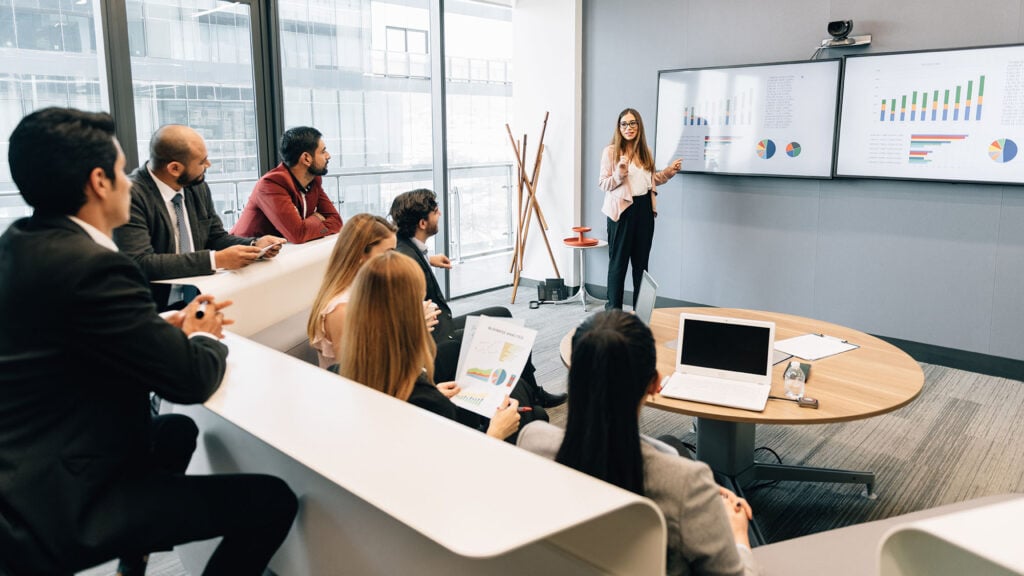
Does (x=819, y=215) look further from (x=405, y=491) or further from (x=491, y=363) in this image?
(x=405, y=491)

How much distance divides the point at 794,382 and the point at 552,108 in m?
4.17

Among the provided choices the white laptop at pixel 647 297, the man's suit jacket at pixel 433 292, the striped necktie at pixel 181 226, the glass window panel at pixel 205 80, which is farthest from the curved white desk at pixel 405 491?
the glass window panel at pixel 205 80

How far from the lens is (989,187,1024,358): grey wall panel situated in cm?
418

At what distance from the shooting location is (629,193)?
533 cm

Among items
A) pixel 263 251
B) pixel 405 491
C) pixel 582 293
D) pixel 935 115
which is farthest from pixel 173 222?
pixel 935 115

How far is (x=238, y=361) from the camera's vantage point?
187 centimetres

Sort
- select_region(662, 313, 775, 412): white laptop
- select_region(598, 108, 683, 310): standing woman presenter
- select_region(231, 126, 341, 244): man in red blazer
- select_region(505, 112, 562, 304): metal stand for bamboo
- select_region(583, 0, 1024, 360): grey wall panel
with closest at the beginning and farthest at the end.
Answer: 1. select_region(662, 313, 775, 412): white laptop
2. select_region(231, 126, 341, 244): man in red blazer
3. select_region(583, 0, 1024, 360): grey wall panel
4. select_region(598, 108, 683, 310): standing woman presenter
5. select_region(505, 112, 562, 304): metal stand for bamboo

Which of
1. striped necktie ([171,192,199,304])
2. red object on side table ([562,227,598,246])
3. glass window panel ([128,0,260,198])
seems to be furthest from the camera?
red object on side table ([562,227,598,246])

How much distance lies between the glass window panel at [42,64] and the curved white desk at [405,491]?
2.60 meters

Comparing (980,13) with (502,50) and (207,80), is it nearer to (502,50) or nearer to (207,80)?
(502,50)

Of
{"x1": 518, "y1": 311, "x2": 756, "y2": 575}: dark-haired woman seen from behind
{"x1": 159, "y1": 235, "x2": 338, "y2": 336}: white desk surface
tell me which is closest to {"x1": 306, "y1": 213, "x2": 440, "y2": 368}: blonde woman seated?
{"x1": 159, "y1": 235, "x2": 338, "y2": 336}: white desk surface

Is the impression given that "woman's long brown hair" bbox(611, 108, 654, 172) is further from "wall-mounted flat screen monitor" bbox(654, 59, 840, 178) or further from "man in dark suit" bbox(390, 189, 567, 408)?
"man in dark suit" bbox(390, 189, 567, 408)

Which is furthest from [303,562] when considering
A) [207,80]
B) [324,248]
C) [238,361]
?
[207,80]

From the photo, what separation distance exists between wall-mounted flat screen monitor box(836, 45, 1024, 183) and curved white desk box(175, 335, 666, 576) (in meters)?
4.00
